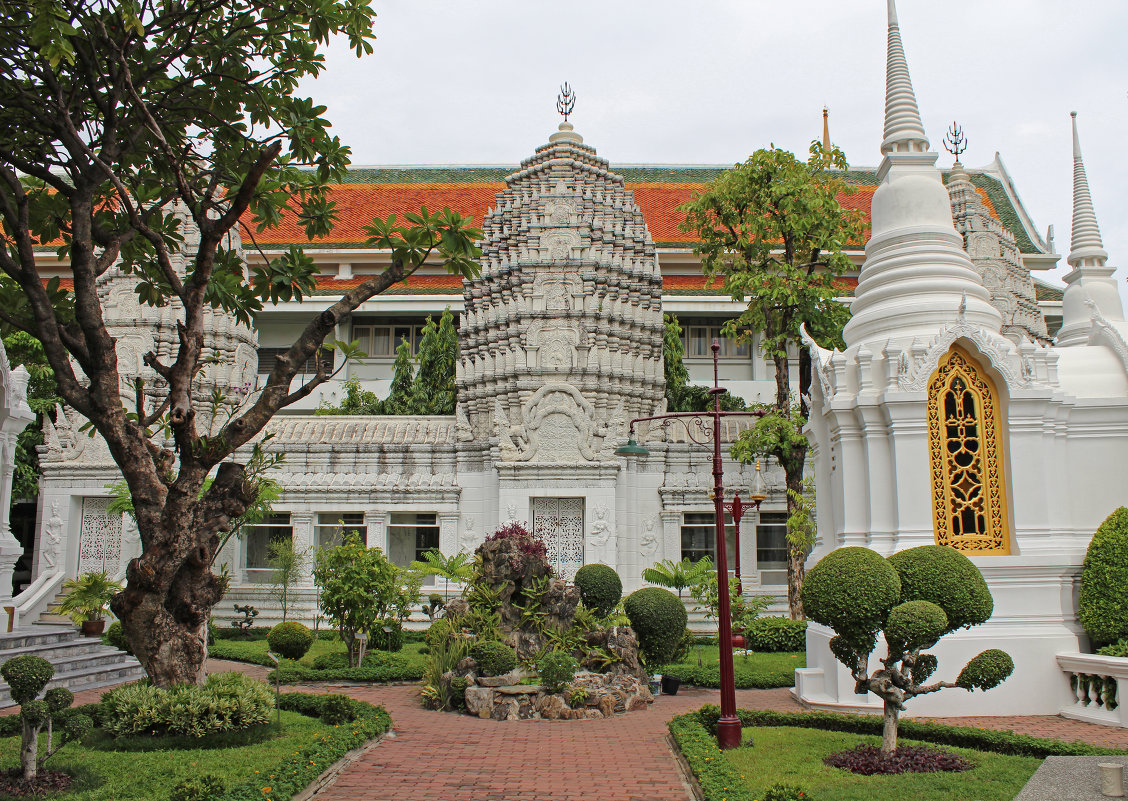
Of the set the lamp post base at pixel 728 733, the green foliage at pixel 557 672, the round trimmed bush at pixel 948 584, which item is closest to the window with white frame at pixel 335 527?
the green foliage at pixel 557 672

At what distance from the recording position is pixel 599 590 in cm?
1566

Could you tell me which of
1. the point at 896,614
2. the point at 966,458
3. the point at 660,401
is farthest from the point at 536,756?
the point at 660,401

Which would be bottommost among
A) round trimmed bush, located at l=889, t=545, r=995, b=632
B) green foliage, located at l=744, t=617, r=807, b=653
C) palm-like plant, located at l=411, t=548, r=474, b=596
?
green foliage, located at l=744, t=617, r=807, b=653

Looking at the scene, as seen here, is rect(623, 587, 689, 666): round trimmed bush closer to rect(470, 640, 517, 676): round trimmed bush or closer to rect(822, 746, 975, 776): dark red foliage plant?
rect(470, 640, 517, 676): round trimmed bush

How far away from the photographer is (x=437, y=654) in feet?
45.8

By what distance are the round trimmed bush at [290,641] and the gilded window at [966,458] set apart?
10.9 metres

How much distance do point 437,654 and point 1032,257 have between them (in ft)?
99.0

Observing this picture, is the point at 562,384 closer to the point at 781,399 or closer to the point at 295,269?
the point at 781,399

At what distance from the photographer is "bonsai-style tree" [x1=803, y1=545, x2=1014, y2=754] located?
28.3 ft

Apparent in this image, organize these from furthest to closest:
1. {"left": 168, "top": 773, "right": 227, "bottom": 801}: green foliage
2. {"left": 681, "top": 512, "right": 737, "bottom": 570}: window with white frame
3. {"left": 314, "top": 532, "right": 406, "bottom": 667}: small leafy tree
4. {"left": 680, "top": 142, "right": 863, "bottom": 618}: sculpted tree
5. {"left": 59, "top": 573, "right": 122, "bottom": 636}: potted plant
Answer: {"left": 681, "top": 512, "right": 737, "bottom": 570}: window with white frame → {"left": 680, "top": 142, "right": 863, "bottom": 618}: sculpted tree → {"left": 59, "top": 573, "right": 122, "bottom": 636}: potted plant → {"left": 314, "top": 532, "right": 406, "bottom": 667}: small leafy tree → {"left": 168, "top": 773, "right": 227, "bottom": 801}: green foliage

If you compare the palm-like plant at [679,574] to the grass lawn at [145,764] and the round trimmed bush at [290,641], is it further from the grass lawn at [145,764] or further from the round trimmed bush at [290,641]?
the grass lawn at [145,764]

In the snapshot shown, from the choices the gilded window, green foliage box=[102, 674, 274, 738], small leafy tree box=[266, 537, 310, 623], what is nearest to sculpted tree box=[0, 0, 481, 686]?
green foliage box=[102, 674, 274, 738]

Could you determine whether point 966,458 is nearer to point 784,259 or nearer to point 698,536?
point 784,259

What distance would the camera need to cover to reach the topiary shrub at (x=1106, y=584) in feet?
37.7
